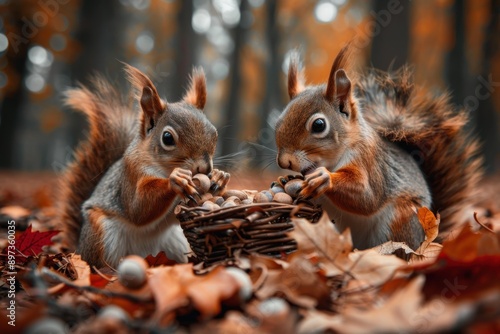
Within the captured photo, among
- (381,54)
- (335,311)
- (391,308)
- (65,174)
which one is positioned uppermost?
(381,54)

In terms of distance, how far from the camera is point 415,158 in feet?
7.34

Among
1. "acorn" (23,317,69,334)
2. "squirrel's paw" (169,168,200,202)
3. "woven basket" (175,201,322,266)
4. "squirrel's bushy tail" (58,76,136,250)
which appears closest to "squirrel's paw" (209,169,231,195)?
"squirrel's paw" (169,168,200,202)

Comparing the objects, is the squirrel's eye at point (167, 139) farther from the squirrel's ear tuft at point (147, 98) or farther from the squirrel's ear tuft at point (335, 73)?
the squirrel's ear tuft at point (335, 73)

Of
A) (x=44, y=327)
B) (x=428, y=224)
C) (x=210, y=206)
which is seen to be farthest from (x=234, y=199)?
(x=44, y=327)

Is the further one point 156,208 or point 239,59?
point 239,59

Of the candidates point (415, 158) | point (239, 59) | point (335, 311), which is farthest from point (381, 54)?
point (239, 59)

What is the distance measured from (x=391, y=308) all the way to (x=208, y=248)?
2.29 ft

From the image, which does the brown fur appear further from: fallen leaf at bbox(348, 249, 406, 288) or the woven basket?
fallen leaf at bbox(348, 249, 406, 288)

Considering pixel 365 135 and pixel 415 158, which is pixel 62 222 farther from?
pixel 415 158

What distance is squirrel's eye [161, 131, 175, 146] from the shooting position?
6.07 feet

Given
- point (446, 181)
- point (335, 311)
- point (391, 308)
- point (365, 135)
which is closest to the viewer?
point (391, 308)

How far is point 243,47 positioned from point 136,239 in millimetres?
9162

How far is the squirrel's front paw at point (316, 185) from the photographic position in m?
1.54

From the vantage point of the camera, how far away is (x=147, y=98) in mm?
1934
